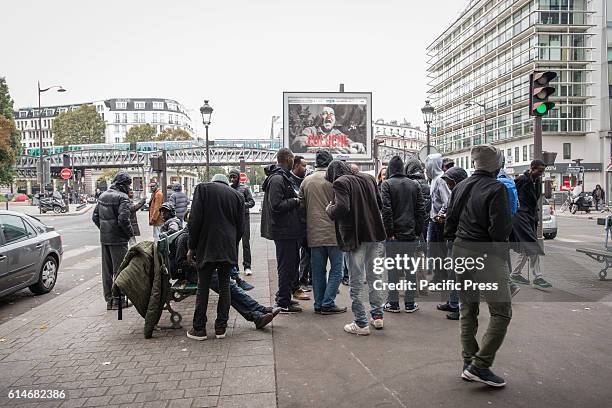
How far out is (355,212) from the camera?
5285 mm

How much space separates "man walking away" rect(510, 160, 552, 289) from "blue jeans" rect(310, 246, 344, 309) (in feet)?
10.4

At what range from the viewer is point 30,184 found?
9912cm

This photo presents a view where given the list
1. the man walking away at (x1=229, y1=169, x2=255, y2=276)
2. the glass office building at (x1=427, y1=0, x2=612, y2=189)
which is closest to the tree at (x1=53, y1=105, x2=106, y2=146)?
the glass office building at (x1=427, y1=0, x2=612, y2=189)

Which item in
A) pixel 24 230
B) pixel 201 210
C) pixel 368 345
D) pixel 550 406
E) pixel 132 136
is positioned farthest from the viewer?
pixel 132 136

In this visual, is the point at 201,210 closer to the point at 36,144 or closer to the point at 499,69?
the point at 499,69

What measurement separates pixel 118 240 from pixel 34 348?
2039 millimetres

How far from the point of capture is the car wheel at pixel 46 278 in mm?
8289

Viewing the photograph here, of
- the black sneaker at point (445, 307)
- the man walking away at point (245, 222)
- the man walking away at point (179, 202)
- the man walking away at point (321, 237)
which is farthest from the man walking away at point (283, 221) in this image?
the man walking away at point (179, 202)

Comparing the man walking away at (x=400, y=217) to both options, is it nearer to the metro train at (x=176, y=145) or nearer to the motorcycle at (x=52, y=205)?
the motorcycle at (x=52, y=205)

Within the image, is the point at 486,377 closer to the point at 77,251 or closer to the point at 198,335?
the point at 198,335

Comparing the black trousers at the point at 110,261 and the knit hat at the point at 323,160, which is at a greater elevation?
the knit hat at the point at 323,160

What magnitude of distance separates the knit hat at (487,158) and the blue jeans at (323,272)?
231 centimetres

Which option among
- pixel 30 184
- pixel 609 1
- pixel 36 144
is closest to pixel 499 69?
pixel 609 1

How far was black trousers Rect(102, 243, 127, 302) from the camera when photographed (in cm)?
688
